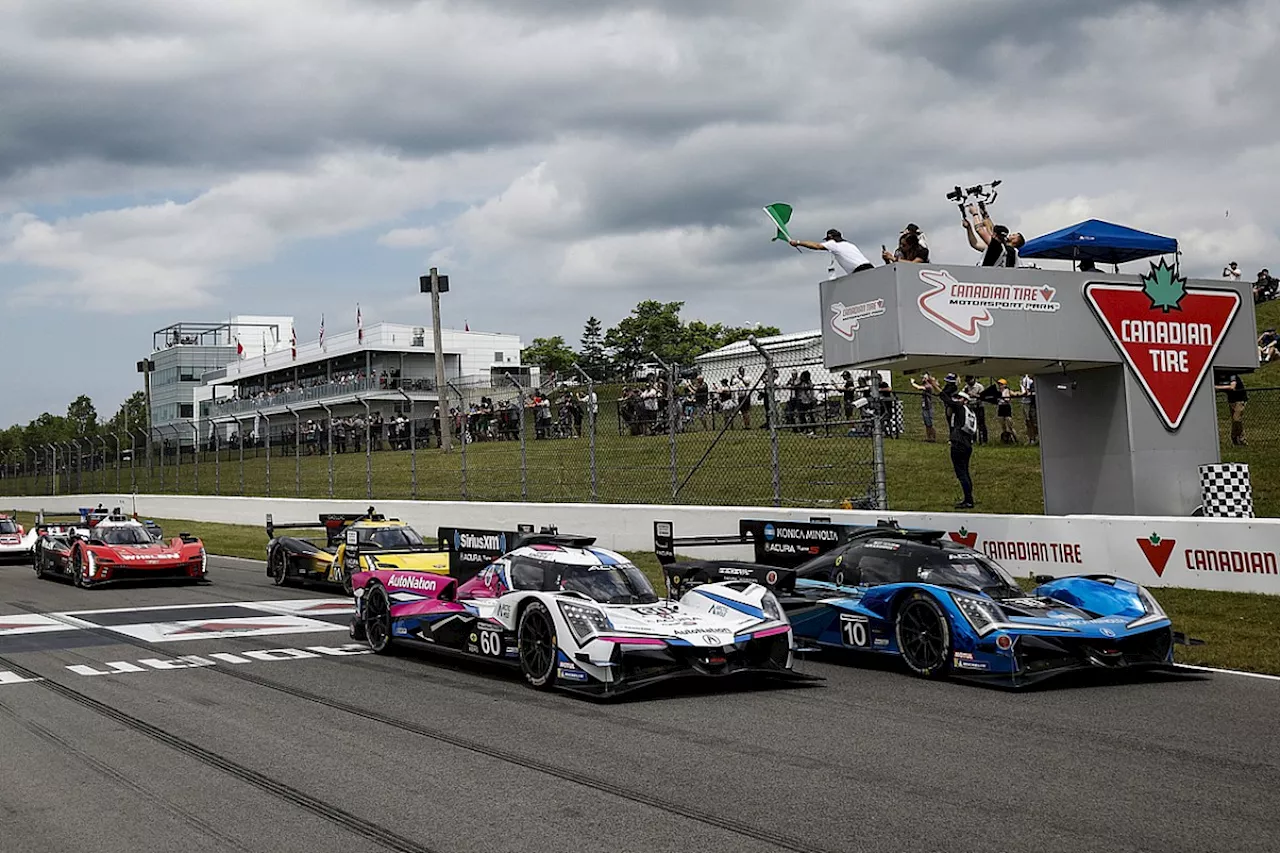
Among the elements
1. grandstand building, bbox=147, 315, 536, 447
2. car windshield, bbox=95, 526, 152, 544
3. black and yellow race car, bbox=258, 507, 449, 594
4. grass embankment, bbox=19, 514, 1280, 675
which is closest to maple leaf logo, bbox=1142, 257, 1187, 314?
grass embankment, bbox=19, 514, 1280, 675

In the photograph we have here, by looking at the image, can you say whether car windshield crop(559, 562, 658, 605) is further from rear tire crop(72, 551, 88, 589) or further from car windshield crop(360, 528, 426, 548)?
rear tire crop(72, 551, 88, 589)

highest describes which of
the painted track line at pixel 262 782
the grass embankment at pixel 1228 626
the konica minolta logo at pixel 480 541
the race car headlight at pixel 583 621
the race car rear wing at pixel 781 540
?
the konica minolta logo at pixel 480 541

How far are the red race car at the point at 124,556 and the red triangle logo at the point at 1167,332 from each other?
572 inches

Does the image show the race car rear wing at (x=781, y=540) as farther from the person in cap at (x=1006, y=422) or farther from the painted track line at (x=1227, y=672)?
the person in cap at (x=1006, y=422)

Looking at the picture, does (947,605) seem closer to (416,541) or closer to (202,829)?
(202,829)

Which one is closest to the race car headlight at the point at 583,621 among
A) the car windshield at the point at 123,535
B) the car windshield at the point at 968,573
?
the car windshield at the point at 968,573

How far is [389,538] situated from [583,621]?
9665 mm

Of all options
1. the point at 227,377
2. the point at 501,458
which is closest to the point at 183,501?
the point at 501,458

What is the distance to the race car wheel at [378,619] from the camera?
39.7 feet

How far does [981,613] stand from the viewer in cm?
971

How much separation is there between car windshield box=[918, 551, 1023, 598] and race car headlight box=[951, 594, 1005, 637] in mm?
634

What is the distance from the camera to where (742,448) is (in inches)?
839

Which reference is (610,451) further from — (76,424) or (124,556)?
(76,424)

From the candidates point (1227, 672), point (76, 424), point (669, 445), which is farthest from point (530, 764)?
point (76, 424)
